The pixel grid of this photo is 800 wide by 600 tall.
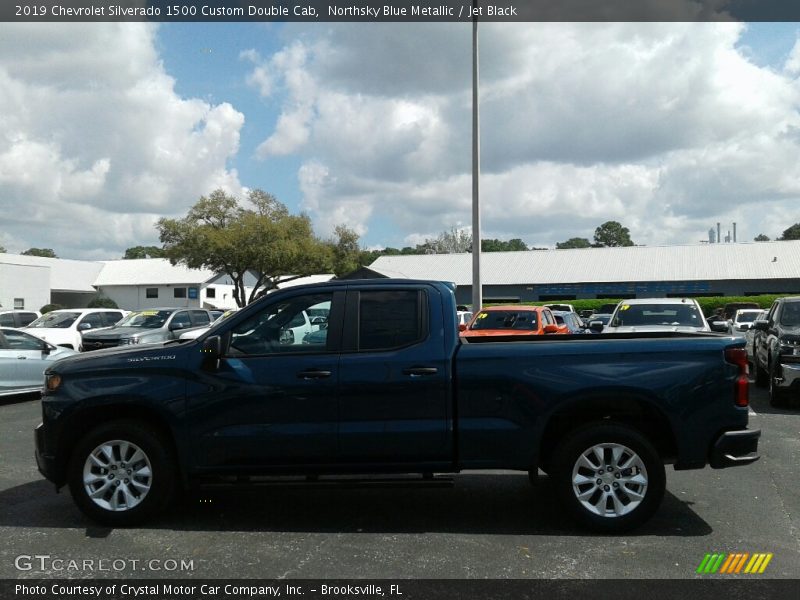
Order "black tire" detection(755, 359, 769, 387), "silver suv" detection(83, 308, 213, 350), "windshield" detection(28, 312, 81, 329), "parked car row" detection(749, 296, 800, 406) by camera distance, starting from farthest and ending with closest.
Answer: "windshield" detection(28, 312, 81, 329) < "silver suv" detection(83, 308, 213, 350) < "black tire" detection(755, 359, 769, 387) < "parked car row" detection(749, 296, 800, 406)

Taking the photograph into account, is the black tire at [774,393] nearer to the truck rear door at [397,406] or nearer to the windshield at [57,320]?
the truck rear door at [397,406]

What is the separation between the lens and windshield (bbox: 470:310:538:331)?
16.9 m

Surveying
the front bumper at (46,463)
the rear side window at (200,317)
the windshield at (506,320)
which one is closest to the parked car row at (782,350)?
the windshield at (506,320)

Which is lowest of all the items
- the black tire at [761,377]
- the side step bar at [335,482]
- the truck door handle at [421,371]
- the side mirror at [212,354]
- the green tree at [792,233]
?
the black tire at [761,377]

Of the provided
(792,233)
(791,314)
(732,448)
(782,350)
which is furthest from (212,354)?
(792,233)

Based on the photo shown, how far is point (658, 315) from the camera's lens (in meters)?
14.2

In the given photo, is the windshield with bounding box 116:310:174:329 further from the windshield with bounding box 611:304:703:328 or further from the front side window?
the front side window

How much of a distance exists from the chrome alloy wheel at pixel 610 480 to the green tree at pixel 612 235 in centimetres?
13012

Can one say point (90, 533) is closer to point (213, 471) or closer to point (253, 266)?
point (213, 471)

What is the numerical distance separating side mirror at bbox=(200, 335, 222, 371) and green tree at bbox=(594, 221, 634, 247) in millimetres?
130746

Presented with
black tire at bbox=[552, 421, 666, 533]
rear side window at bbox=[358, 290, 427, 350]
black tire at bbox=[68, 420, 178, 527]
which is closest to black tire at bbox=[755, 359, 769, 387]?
black tire at bbox=[552, 421, 666, 533]

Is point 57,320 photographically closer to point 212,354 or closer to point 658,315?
point 658,315

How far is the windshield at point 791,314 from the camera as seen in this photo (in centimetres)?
1283

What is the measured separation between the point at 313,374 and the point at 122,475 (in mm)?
1740
